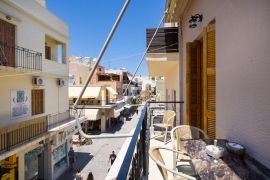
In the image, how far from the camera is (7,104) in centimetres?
929

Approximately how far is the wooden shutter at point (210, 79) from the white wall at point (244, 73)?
0.32 meters

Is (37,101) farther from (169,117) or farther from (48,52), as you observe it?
(169,117)

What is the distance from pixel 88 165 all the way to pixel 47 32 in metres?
8.25

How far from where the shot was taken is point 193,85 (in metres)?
5.44

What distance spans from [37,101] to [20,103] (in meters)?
1.64

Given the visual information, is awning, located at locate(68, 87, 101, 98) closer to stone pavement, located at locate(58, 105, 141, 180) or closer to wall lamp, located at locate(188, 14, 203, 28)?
stone pavement, located at locate(58, 105, 141, 180)

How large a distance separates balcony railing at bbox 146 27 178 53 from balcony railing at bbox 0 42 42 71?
596 centimetres

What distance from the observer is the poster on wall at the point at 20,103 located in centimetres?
966

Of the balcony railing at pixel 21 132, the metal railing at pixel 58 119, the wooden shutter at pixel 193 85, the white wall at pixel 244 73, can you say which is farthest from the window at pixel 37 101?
the white wall at pixel 244 73

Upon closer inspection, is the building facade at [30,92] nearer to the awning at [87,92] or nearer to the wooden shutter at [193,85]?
the awning at [87,92]

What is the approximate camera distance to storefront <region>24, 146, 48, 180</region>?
10.9m

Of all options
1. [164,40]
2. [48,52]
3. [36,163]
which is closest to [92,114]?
[48,52]

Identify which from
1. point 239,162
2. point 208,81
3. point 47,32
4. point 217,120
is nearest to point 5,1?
point 47,32

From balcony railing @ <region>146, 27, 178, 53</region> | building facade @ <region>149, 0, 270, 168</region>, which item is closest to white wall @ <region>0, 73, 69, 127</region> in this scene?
balcony railing @ <region>146, 27, 178, 53</region>
